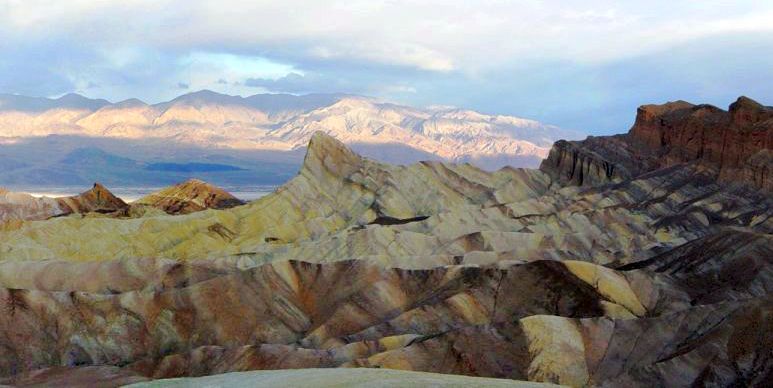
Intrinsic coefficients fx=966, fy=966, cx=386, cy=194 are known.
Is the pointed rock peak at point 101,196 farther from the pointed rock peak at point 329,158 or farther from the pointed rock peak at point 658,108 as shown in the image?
the pointed rock peak at point 658,108

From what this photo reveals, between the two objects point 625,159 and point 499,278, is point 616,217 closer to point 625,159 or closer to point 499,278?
point 625,159

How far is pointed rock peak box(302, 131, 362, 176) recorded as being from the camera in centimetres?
8894

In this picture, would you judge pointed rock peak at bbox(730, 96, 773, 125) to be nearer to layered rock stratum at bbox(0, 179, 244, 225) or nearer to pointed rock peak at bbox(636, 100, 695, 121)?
pointed rock peak at bbox(636, 100, 695, 121)

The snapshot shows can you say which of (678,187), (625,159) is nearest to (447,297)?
(678,187)

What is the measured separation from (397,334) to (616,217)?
4133cm

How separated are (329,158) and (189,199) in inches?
917

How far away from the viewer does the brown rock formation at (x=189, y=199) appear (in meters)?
99.6

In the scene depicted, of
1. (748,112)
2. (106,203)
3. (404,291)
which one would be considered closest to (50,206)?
(106,203)

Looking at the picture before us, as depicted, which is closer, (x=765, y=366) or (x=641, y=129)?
(x=765, y=366)

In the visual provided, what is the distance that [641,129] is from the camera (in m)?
106

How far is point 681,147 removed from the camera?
318 feet

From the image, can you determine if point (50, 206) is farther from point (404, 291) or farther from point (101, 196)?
point (404, 291)

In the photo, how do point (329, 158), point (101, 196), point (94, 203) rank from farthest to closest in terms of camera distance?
point (101, 196), point (94, 203), point (329, 158)

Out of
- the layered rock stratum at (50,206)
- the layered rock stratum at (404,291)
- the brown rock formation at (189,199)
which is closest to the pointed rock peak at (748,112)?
the layered rock stratum at (404,291)
